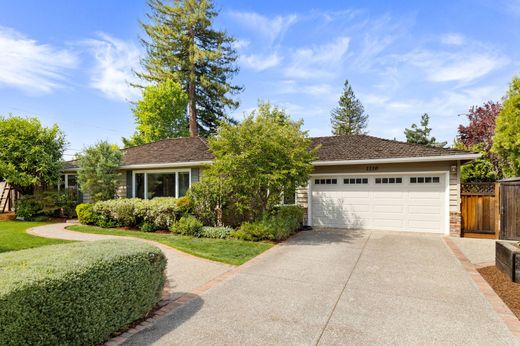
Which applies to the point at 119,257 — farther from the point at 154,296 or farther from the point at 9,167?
the point at 9,167

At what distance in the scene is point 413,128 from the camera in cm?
3494

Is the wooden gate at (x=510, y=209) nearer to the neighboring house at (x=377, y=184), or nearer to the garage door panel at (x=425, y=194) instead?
the neighboring house at (x=377, y=184)

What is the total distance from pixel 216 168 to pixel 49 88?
555 inches

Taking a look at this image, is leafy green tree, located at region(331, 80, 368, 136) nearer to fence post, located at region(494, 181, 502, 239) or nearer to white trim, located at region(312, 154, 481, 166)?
white trim, located at region(312, 154, 481, 166)

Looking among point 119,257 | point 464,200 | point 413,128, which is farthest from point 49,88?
point 413,128

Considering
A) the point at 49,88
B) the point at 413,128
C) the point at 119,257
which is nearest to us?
the point at 119,257

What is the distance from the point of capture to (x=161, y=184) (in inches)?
524

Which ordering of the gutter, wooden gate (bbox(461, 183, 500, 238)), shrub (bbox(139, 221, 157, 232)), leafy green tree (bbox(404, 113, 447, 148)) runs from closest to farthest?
the gutter → wooden gate (bbox(461, 183, 500, 238)) → shrub (bbox(139, 221, 157, 232)) → leafy green tree (bbox(404, 113, 447, 148))

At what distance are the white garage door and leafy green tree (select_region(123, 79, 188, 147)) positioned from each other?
688 inches

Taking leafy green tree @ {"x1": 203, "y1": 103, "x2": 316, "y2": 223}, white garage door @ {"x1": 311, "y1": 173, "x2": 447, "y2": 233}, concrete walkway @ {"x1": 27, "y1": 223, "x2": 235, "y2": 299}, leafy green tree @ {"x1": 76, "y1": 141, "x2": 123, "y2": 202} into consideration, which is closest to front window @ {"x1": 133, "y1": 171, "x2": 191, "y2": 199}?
leafy green tree @ {"x1": 76, "y1": 141, "x2": 123, "y2": 202}

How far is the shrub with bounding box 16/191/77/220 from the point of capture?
564 inches

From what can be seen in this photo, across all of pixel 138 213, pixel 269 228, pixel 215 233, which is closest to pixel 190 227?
pixel 215 233

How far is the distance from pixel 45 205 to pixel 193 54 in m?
16.7

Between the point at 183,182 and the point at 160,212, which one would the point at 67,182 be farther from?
the point at 160,212
